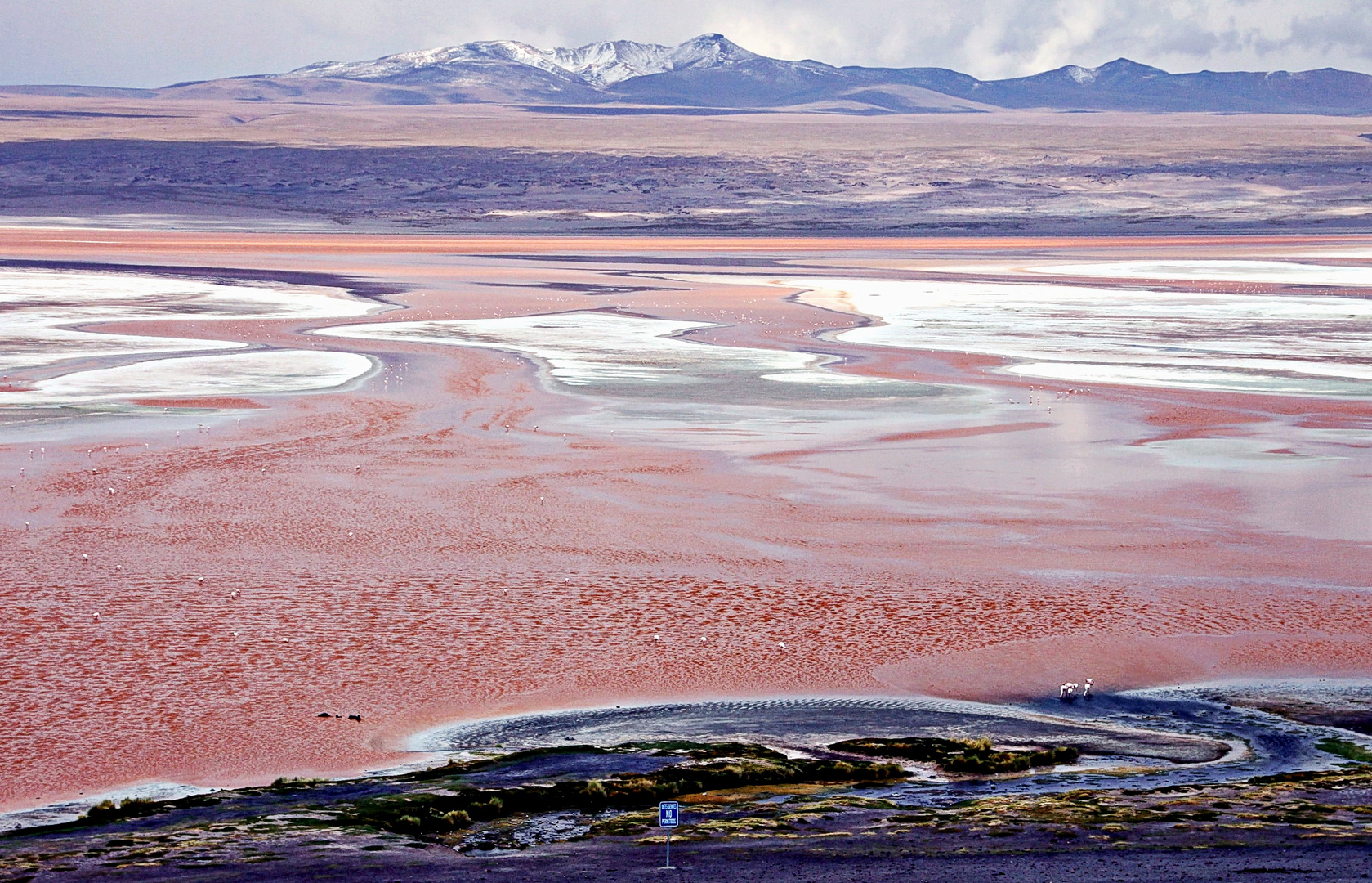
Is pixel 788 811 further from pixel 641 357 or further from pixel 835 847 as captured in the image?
pixel 641 357

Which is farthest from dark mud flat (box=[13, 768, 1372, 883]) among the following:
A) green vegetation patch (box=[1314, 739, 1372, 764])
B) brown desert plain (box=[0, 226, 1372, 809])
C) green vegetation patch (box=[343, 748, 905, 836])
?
brown desert plain (box=[0, 226, 1372, 809])

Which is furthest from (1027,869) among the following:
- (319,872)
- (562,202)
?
(562,202)

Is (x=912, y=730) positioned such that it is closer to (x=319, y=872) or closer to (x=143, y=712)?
(x=319, y=872)

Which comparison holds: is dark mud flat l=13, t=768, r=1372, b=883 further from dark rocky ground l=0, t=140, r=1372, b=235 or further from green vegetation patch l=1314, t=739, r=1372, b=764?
dark rocky ground l=0, t=140, r=1372, b=235

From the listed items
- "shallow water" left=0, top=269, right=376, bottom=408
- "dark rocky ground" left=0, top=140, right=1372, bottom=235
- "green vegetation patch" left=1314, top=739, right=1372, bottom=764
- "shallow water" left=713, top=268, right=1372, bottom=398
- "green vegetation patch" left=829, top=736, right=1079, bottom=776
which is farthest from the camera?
"dark rocky ground" left=0, top=140, right=1372, bottom=235

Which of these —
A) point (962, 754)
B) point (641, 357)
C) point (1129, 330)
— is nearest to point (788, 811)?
point (962, 754)

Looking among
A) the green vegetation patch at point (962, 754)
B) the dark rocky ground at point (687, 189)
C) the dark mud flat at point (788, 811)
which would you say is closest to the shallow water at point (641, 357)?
the dark mud flat at point (788, 811)
